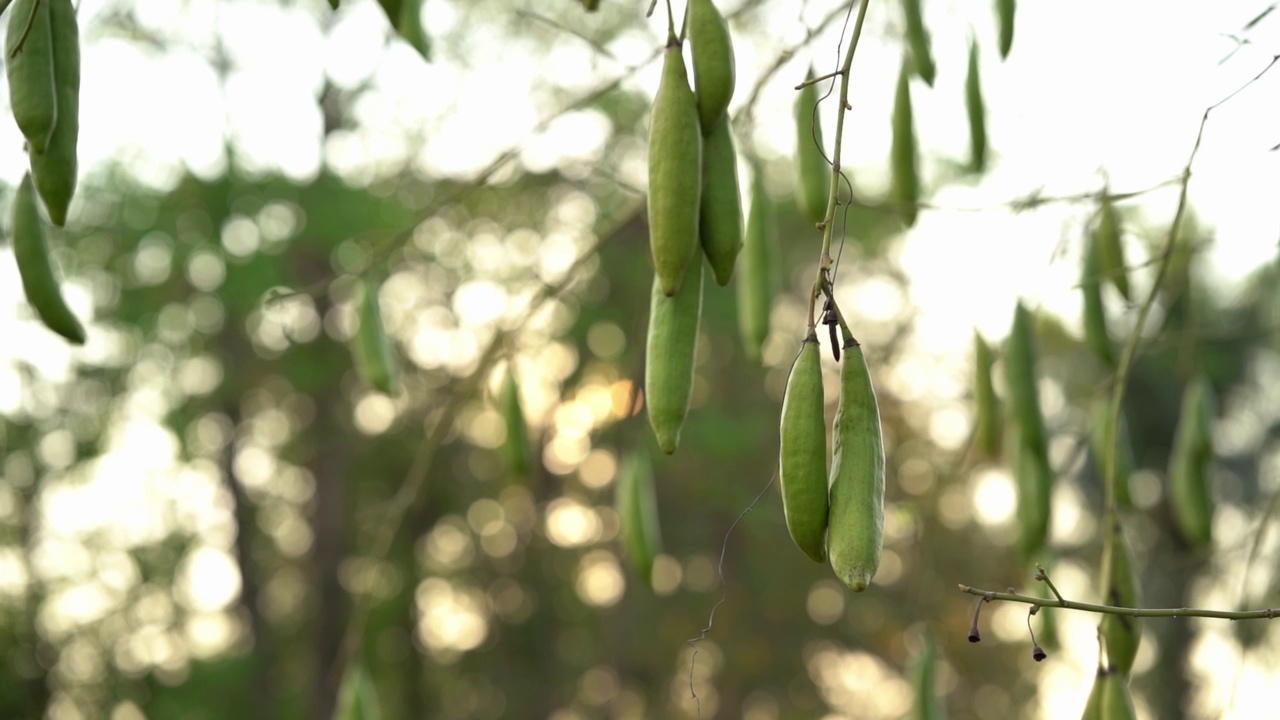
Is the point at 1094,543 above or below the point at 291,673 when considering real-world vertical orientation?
above

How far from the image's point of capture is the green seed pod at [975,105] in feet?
4.80

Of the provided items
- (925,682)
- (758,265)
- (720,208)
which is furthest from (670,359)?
(925,682)

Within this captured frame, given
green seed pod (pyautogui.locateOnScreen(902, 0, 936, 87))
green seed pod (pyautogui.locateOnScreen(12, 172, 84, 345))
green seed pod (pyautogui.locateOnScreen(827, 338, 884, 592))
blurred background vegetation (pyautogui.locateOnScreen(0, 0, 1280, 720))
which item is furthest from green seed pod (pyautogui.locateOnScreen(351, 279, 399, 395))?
blurred background vegetation (pyautogui.locateOnScreen(0, 0, 1280, 720))

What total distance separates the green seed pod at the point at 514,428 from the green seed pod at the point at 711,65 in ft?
3.09

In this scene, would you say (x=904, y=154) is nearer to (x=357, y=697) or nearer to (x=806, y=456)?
(x=806, y=456)

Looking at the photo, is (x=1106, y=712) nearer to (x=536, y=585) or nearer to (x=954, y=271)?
(x=954, y=271)

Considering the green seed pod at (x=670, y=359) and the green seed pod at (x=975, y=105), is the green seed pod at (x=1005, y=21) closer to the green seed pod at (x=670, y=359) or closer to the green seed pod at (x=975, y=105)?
the green seed pod at (x=975, y=105)

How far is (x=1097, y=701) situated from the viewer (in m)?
1.16

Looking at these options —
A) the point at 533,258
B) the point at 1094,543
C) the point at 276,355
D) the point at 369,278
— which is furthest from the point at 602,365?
the point at 369,278

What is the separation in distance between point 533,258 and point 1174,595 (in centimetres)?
495

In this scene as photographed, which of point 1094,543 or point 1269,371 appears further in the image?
point 1094,543

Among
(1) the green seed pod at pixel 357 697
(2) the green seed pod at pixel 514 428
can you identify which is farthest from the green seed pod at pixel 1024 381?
(1) the green seed pod at pixel 357 697

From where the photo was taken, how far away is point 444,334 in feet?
30.2

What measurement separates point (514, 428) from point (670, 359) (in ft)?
3.11
